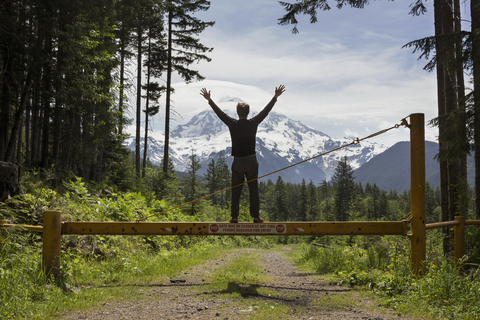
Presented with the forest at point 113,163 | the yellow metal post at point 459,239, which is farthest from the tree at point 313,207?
the yellow metal post at point 459,239

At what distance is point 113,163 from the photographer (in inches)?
847

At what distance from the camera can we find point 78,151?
47.7ft

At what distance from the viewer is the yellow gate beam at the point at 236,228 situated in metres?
5.31

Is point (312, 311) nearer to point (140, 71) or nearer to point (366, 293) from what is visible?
point (366, 293)

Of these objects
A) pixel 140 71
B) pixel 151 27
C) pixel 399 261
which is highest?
pixel 151 27

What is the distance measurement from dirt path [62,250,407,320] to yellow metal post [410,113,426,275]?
49.0 inches

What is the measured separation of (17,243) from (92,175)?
14.6 m

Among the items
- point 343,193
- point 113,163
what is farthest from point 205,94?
point 343,193

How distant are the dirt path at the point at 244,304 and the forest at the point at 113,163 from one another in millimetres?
498

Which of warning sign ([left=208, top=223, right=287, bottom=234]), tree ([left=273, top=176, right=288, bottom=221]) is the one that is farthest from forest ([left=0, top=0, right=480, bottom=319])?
tree ([left=273, top=176, right=288, bottom=221])

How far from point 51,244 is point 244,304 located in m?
3.39

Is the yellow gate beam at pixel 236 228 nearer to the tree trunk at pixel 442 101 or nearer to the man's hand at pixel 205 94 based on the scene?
the man's hand at pixel 205 94

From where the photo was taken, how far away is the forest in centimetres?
486

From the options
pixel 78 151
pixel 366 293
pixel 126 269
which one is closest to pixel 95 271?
pixel 126 269
